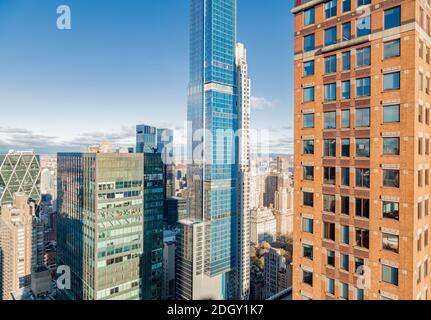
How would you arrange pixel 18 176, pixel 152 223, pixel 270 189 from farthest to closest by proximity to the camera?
pixel 18 176
pixel 270 189
pixel 152 223

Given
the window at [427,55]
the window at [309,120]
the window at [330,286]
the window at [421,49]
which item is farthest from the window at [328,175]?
the window at [427,55]

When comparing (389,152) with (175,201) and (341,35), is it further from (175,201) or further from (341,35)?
(175,201)

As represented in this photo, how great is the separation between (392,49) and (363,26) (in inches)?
Result: 60.9

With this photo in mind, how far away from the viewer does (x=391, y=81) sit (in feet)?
32.9

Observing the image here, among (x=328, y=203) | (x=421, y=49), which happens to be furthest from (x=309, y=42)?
(x=328, y=203)

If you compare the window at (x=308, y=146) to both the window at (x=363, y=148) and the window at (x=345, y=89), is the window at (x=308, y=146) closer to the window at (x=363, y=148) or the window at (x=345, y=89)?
the window at (x=363, y=148)

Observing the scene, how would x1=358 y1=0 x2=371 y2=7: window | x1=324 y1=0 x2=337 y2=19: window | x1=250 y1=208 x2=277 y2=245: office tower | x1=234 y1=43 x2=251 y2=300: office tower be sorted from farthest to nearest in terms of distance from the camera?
x1=250 y1=208 x2=277 y2=245: office tower
x1=234 y1=43 x2=251 y2=300: office tower
x1=324 y1=0 x2=337 y2=19: window
x1=358 y1=0 x2=371 y2=7: window

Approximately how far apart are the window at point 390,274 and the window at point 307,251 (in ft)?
9.02

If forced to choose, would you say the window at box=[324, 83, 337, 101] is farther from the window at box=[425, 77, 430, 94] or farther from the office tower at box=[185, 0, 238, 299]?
the office tower at box=[185, 0, 238, 299]

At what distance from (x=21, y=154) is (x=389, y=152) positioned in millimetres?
121529

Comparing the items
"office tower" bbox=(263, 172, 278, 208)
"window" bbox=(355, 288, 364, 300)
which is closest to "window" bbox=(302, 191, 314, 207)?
"window" bbox=(355, 288, 364, 300)

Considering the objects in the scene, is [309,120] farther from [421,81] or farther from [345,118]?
[421,81]

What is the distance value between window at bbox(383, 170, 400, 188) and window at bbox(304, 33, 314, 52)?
20.4 ft

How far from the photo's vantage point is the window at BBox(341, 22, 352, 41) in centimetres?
1120
